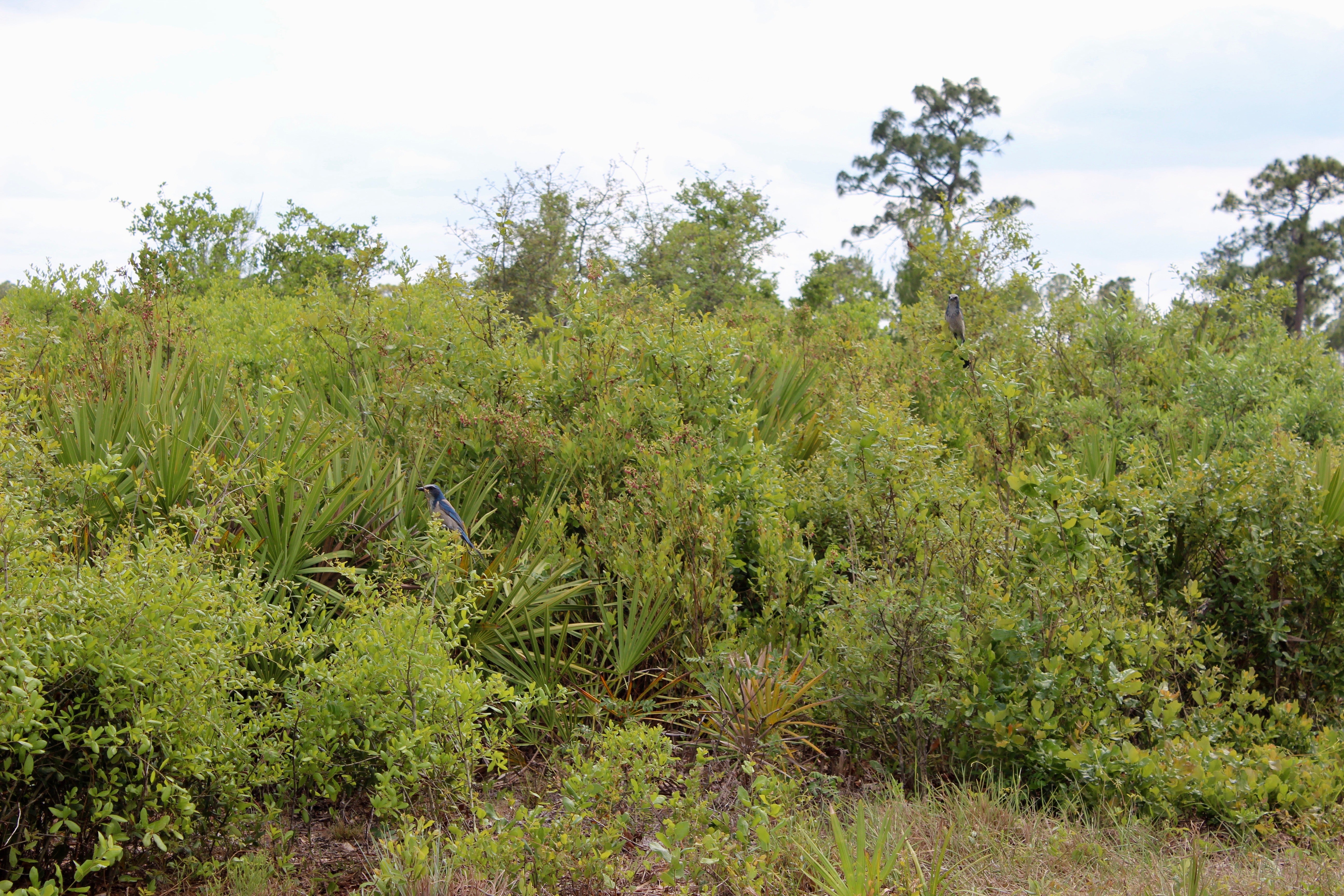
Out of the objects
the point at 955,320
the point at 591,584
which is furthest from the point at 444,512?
the point at 955,320

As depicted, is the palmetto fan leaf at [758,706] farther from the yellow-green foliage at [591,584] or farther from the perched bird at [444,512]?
the perched bird at [444,512]

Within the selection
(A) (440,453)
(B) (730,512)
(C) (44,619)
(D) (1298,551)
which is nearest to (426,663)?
(C) (44,619)

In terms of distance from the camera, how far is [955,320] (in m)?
7.51

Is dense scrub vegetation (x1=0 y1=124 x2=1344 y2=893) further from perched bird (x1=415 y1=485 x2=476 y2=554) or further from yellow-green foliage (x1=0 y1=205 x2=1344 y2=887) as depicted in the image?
perched bird (x1=415 y1=485 x2=476 y2=554)

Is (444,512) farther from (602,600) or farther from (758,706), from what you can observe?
(758,706)

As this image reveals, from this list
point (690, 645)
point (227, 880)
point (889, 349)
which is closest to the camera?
point (227, 880)

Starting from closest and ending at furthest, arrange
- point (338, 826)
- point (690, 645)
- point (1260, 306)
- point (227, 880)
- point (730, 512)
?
point (227, 880) < point (338, 826) < point (690, 645) < point (730, 512) < point (1260, 306)

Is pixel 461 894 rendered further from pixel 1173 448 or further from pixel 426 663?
pixel 1173 448

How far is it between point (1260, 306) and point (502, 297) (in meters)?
8.87

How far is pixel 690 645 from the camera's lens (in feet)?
15.4

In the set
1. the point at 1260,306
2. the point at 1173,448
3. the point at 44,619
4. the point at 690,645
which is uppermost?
the point at 1260,306

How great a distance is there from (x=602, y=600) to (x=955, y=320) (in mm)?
4058

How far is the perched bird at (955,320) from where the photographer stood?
748 centimetres

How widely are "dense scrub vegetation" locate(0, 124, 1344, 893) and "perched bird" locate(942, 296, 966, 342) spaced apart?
10.3 inches
